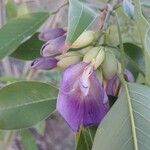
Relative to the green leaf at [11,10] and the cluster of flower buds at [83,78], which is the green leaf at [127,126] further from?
the green leaf at [11,10]

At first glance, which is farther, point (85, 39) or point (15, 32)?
point (15, 32)

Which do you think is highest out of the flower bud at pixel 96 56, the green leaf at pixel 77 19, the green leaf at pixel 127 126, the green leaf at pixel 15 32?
the green leaf at pixel 77 19

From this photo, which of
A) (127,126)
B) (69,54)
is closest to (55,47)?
(69,54)

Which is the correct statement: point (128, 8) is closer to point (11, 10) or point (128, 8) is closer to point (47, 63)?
point (47, 63)

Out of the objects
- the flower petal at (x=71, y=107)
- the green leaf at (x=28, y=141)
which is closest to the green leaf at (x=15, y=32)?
the flower petal at (x=71, y=107)

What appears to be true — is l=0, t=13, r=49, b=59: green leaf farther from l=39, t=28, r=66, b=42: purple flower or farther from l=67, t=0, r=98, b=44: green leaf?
l=67, t=0, r=98, b=44: green leaf

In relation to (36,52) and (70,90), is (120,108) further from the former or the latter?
(36,52)

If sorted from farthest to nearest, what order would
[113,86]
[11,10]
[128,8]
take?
[11,10] → [128,8] → [113,86]
